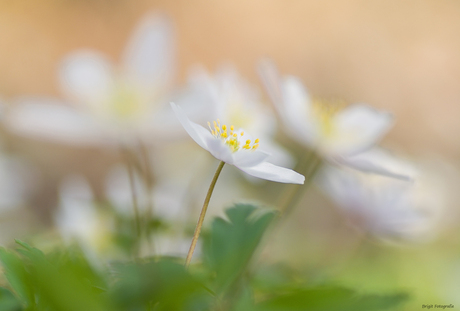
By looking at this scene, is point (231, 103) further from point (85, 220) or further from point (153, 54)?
point (85, 220)

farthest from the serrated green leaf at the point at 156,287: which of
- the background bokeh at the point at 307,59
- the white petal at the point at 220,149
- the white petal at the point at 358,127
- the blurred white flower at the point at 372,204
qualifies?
the background bokeh at the point at 307,59

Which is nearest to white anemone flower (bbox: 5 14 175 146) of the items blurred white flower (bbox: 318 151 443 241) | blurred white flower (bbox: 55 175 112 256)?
blurred white flower (bbox: 55 175 112 256)

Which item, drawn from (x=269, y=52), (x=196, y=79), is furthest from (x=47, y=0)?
(x=196, y=79)

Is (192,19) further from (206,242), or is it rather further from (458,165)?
(206,242)

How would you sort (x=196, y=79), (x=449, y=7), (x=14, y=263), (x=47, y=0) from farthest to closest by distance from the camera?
(x=449, y=7) < (x=47, y=0) < (x=196, y=79) < (x=14, y=263)

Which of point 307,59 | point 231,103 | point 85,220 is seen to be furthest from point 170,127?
point 307,59

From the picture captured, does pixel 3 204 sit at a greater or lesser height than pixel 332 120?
lesser
